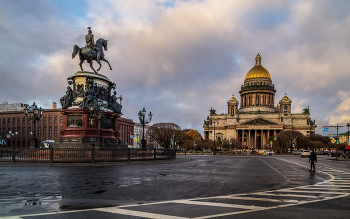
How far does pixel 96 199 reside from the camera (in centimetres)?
948

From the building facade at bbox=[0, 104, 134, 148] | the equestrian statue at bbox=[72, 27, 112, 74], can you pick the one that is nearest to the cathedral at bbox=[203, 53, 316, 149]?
the building facade at bbox=[0, 104, 134, 148]

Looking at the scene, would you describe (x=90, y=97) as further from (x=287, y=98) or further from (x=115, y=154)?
(x=287, y=98)

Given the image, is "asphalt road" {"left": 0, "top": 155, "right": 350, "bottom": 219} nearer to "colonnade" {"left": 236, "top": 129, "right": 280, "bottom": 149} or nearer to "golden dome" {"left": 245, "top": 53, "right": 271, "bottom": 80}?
"colonnade" {"left": 236, "top": 129, "right": 280, "bottom": 149}

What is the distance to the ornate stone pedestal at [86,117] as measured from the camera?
1162 inches

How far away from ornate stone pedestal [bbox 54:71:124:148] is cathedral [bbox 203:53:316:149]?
106574 mm

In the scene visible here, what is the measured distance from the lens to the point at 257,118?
137 m

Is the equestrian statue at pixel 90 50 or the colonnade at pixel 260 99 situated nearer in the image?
the equestrian statue at pixel 90 50

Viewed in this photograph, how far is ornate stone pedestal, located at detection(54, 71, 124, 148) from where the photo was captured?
29.5 metres

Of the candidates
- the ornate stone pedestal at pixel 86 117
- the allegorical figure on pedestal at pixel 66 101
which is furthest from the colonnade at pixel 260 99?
the allegorical figure on pedestal at pixel 66 101

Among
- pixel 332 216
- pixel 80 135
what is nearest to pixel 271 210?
pixel 332 216

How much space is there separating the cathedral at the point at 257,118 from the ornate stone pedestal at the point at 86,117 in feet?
A: 350

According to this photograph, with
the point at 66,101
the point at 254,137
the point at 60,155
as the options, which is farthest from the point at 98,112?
the point at 254,137

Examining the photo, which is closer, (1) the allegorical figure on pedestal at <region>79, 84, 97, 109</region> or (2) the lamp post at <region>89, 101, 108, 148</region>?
(2) the lamp post at <region>89, 101, 108, 148</region>

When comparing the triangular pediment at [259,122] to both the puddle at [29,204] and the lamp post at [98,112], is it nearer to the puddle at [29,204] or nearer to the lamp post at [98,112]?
the lamp post at [98,112]
